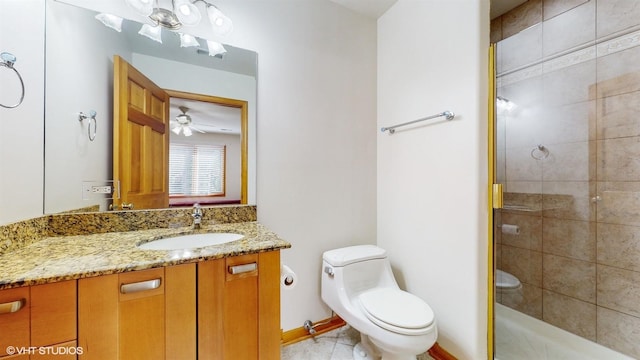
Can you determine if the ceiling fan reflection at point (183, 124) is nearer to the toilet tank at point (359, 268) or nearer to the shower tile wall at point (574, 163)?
the toilet tank at point (359, 268)

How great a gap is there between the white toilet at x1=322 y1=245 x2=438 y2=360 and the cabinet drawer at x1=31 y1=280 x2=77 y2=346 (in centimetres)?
116

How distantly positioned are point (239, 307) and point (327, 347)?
915 millimetres

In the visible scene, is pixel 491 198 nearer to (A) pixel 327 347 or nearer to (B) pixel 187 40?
(A) pixel 327 347

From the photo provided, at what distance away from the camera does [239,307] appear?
960 millimetres

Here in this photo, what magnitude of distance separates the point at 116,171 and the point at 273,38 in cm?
118

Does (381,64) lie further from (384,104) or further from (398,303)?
(398,303)

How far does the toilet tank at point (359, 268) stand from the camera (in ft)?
5.04

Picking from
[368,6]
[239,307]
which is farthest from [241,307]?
[368,6]

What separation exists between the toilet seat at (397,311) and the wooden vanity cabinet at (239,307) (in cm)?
52

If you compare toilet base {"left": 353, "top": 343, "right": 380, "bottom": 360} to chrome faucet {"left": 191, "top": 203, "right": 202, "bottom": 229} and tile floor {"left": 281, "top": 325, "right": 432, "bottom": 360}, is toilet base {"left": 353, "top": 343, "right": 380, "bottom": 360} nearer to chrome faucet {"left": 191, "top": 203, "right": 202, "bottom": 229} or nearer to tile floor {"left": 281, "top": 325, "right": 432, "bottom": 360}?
tile floor {"left": 281, "top": 325, "right": 432, "bottom": 360}

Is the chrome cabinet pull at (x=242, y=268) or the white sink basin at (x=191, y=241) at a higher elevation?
the white sink basin at (x=191, y=241)

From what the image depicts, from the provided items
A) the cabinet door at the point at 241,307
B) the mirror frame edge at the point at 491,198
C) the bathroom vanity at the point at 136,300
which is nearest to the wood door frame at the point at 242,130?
the bathroom vanity at the point at 136,300

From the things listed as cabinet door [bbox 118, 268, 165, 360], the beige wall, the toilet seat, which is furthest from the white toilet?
cabinet door [bbox 118, 268, 165, 360]

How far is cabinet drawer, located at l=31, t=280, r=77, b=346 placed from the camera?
0.70 meters
